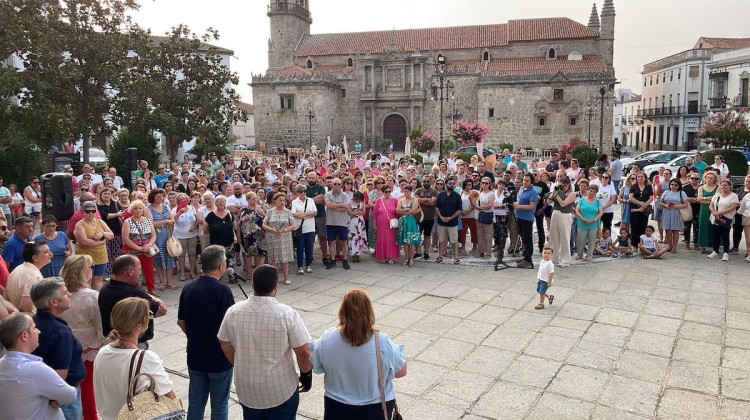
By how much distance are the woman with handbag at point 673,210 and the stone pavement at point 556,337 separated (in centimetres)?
88

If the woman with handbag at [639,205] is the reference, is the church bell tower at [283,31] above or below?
above

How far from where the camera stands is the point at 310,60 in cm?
5109

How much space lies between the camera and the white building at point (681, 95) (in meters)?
49.8

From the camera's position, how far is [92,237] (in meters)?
7.37

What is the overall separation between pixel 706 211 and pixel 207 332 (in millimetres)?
10226

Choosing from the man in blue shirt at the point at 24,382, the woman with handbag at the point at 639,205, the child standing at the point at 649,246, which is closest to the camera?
the man in blue shirt at the point at 24,382

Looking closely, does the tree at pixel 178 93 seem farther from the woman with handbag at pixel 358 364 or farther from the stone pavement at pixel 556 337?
the woman with handbag at pixel 358 364

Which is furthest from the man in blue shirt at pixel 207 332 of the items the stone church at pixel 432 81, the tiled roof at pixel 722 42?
the tiled roof at pixel 722 42

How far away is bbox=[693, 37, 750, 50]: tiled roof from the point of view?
2003 inches

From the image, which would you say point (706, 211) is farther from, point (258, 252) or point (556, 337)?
point (258, 252)

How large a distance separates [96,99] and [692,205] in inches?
717

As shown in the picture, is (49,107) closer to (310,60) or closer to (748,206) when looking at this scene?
(748,206)

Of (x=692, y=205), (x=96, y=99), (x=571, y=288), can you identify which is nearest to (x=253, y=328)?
(x=571, y=288)

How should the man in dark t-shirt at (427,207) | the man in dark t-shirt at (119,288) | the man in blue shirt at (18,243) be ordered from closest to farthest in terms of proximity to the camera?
the man in dark t-shirt at (119,288)
the man in blue shirt at (18,243)
the man in dark t-shirt at (427,207)
